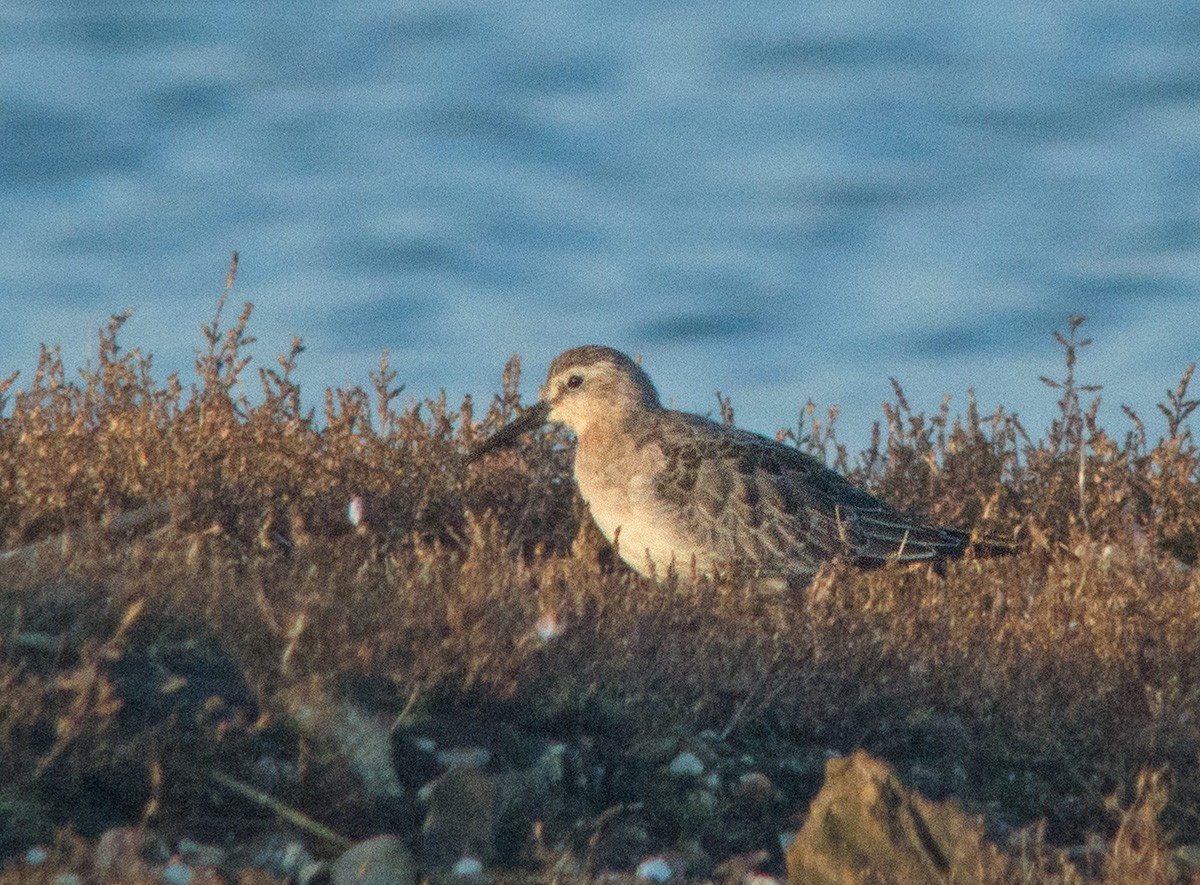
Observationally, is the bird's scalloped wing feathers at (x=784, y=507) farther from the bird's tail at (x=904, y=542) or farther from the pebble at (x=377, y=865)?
the pebble at (x=377, y=865)

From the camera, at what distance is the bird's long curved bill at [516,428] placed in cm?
866

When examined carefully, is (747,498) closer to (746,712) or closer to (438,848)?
(746,712)

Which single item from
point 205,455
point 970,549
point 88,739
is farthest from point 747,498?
point 88,739

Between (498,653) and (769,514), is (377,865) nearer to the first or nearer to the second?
(498,653)

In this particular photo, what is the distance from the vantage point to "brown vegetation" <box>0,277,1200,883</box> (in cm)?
436

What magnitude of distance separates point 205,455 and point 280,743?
3831 mm

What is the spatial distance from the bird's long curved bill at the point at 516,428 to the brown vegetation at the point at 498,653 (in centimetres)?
32

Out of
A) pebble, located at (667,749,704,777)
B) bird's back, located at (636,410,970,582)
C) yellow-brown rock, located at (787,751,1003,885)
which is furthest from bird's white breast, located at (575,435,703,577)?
yellow-brown rock, located at (787,751,1003,885)

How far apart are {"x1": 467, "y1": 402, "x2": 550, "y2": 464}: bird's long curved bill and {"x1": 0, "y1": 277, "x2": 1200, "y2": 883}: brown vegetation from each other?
323 mm

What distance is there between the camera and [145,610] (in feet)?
16.4

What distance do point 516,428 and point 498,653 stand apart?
3.75 meters

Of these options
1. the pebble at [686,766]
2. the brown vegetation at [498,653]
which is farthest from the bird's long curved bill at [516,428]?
the pebble at [686,766]

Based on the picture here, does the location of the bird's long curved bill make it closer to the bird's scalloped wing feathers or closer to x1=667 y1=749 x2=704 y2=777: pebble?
the bird's scalloped wing feathers

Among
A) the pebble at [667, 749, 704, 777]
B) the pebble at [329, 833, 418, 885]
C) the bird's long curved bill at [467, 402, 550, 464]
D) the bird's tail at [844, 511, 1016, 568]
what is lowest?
the pebble at [329, 833, 418, 885]
